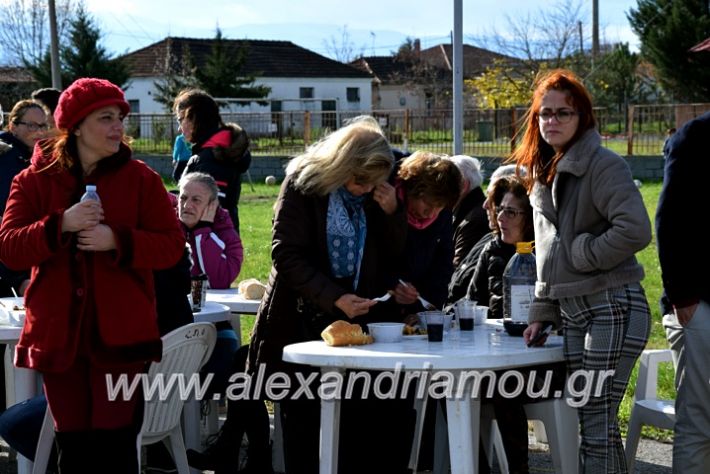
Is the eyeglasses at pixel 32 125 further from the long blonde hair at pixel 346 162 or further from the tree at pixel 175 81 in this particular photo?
the tree at pixel 175 81

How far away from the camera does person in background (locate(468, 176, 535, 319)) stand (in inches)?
194

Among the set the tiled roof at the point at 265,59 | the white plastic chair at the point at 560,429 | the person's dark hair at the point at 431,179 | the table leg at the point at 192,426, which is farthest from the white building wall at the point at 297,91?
the white plastic chair at the point at 560,429

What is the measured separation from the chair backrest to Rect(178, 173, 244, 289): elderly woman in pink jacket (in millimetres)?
1543

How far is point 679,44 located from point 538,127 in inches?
1385

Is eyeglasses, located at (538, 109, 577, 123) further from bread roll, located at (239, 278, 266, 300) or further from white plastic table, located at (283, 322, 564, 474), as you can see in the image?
bread roll, located at (239, 278, 266, 300)

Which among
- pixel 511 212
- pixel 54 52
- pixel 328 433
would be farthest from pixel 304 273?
pixel 54 52

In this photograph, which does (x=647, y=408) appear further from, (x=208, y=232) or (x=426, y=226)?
(x=208, y=232)

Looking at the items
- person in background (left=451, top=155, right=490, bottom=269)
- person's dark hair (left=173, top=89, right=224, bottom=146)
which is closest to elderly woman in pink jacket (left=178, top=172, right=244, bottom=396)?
person in background (left=451, top=155, right=490, bottom=269)

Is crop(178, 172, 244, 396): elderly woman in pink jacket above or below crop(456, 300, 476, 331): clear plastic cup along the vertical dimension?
above

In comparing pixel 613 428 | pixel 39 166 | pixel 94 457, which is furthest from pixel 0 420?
pixel 613 428

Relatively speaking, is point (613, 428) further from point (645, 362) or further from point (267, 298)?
point (267, 298)

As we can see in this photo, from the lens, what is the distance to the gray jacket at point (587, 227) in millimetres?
3848

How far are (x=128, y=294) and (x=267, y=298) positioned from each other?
0.84m

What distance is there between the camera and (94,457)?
3639 millimetres
